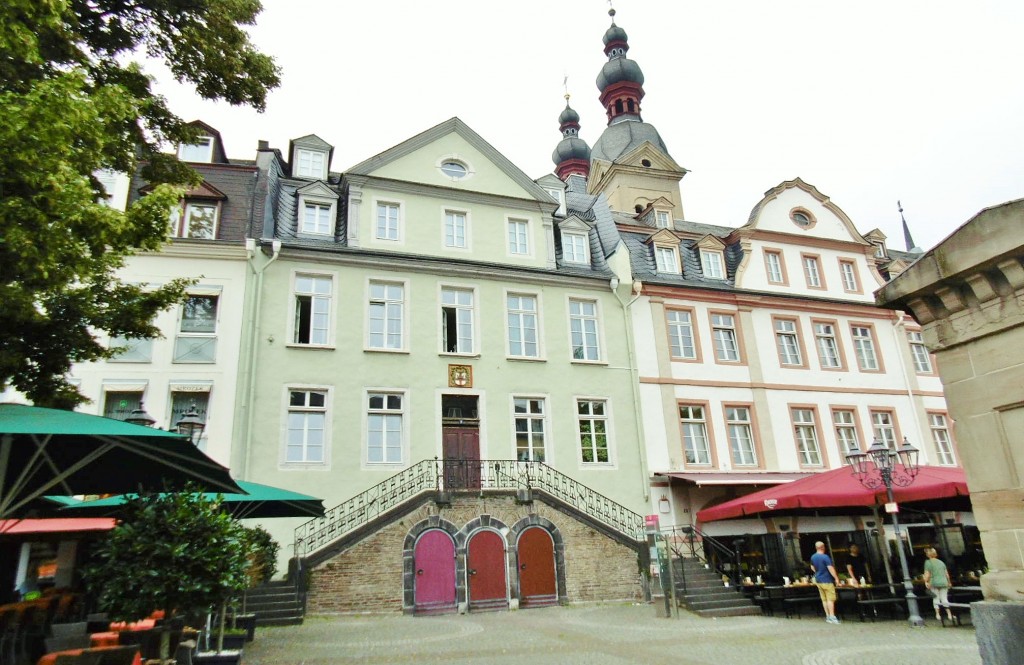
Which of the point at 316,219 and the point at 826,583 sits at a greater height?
the point at 316,219

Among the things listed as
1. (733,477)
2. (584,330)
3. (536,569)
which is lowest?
(536,569)

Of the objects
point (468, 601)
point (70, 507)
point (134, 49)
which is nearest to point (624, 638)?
point (468, 601)

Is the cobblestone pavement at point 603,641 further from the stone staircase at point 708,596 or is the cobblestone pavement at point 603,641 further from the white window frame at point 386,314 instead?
the white window frame at point 386,314

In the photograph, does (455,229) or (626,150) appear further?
(626,150)

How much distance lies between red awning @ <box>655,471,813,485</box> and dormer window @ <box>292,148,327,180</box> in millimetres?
14658

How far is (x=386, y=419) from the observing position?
19.8 m

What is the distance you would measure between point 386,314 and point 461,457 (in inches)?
186

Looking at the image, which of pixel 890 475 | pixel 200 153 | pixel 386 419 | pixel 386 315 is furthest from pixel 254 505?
pixel 200 153

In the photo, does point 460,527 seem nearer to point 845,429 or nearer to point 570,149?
point 845,429

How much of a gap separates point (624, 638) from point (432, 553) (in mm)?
5941

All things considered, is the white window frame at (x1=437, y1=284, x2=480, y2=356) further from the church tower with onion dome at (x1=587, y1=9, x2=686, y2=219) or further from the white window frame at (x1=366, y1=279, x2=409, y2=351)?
the church tower with onion dome at (x1=587, y1=9, x2=686, y2=219)

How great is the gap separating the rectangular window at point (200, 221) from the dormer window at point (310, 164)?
3874 millimetres

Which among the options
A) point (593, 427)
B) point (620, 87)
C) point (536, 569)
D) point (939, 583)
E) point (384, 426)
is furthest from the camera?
point (620, 87)

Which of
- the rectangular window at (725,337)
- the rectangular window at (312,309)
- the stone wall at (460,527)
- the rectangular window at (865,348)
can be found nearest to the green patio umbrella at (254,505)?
the stone wall at (460,527)
